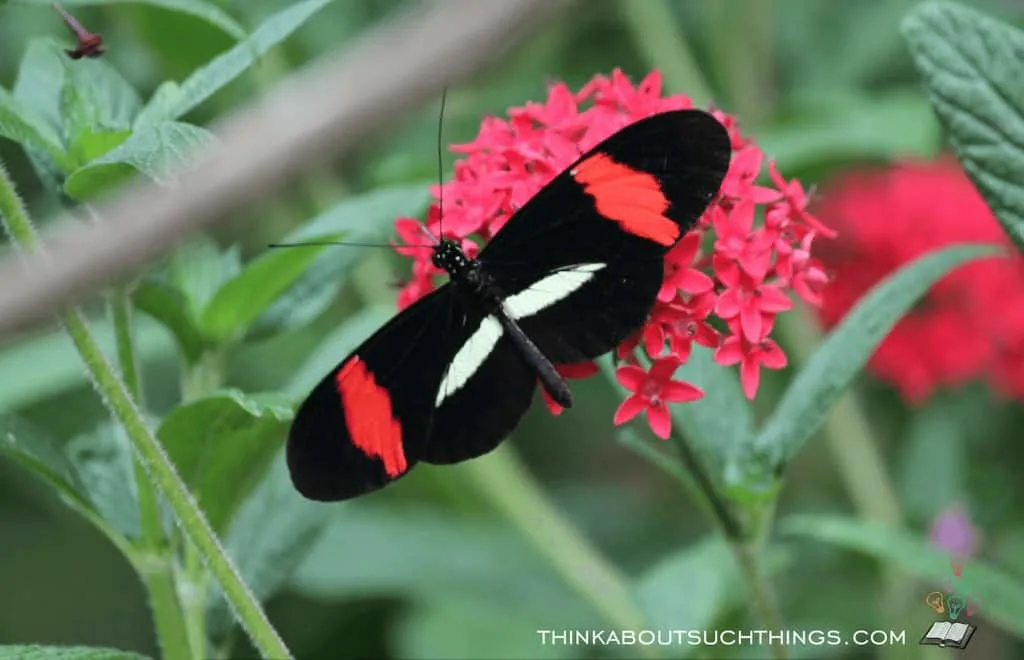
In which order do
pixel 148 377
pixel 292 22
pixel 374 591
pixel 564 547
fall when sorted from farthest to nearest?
pixel 148 377
pixel 374 591
pixel 564 547
pixel 292 22

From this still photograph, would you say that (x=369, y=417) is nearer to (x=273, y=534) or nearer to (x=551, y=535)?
(x=273, y=534)

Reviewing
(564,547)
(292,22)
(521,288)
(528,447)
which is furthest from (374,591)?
(292,22)

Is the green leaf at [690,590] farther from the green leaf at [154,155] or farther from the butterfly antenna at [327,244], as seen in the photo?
the green leaf at [154,155]

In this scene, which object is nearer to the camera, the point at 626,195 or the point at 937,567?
the point at 626,195

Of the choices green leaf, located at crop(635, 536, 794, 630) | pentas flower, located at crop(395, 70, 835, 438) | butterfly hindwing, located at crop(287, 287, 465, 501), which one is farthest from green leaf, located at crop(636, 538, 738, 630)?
butterfly hindwing, located at crop(287, 287, 465, 501)

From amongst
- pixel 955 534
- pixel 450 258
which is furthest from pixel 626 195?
pixel 955 534

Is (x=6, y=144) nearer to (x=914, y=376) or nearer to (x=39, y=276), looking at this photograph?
(x=914, y=376)
